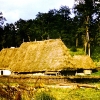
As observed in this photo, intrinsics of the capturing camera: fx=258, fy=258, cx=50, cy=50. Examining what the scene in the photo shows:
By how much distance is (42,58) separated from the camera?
33.4 m

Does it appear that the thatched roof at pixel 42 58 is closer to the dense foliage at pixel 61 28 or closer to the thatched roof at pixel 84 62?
the thatched roof at pixel 84 62

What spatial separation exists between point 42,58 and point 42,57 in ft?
0.82

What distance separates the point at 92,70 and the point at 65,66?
11.5m

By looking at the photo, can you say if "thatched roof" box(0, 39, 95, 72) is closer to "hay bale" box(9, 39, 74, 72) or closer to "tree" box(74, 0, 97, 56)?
"hay bale" box(9, 39, 74, 72)

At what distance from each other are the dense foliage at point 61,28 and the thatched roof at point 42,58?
10.4 m

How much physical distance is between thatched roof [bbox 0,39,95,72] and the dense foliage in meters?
10.4

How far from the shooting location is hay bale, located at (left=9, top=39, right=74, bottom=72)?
3098 centimetres

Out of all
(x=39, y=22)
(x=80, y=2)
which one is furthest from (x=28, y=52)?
(x=39, y=22)

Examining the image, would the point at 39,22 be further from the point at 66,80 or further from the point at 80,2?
the point at 66,80

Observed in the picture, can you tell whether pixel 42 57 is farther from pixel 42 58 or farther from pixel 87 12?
pixel 87 12

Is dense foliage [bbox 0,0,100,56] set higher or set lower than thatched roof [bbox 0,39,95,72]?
higher

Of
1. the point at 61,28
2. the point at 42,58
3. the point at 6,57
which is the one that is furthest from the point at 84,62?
the point at 61,28

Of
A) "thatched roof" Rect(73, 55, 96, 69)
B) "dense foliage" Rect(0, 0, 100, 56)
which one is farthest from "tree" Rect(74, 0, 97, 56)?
"thatched roof" Rect(73, 55, 96, 69)

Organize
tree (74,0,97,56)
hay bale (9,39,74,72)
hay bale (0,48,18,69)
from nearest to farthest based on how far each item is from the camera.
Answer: hay bale (9,39,74,72)
hay bale (0,48,18,69)
tree (74,0,97,56)
